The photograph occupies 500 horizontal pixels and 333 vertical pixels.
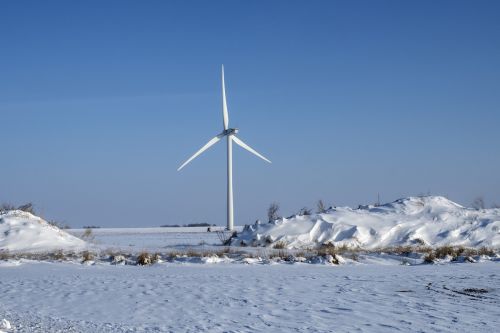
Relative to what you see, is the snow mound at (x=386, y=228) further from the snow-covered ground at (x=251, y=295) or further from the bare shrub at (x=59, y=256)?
the bare shrub at (x=59, y=256)

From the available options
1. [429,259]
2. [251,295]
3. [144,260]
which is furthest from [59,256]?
[429,259]

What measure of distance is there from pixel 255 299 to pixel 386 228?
59.7ft

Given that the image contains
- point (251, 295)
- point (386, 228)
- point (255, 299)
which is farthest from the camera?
point (386, 228)

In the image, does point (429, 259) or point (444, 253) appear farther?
point (444, 253)

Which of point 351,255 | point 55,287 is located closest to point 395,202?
point 351,255

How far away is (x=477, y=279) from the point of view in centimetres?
1606

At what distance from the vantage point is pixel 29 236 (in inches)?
1158

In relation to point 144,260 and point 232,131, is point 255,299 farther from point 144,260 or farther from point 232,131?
point 232,131

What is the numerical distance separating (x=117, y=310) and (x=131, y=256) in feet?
38.8

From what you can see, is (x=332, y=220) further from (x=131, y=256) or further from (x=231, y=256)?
(x=131, y=256)

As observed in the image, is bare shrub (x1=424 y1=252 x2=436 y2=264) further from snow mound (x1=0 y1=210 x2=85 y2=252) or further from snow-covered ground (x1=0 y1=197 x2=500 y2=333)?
snow mound (x1=0 y1=210 x2=85 y2=252)

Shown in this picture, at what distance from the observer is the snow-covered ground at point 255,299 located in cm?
1041

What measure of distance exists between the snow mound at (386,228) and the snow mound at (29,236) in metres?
8.52

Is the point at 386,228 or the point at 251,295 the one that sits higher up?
the point at 386,228
